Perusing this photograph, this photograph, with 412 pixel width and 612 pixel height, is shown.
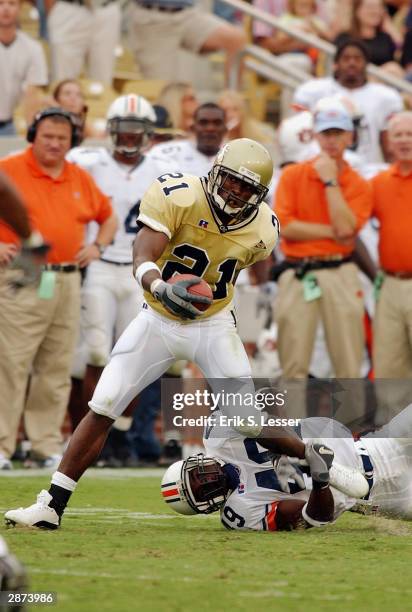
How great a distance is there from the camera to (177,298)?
5488 mm

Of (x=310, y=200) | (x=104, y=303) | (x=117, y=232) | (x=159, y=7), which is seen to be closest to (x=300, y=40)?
(x=159, y=7)

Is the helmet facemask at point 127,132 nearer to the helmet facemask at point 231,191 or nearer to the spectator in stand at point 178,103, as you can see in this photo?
the spectator in stand at point 178,103

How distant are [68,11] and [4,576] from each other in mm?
8561

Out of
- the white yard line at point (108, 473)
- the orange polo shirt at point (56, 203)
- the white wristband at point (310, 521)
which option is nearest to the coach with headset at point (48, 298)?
the orange polo shirt at point (56, 203)

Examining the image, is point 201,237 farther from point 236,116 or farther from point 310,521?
point 236,116

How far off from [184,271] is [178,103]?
5.36 m

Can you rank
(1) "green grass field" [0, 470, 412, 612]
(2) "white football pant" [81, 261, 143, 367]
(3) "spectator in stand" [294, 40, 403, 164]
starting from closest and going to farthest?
1. (1) "green grass field" [0, 470, 412, 612]
2. (2) "white football pant" [81, 261, 143, 367]
3. (3) "spectator in stand" [294, 40, 403, 164]

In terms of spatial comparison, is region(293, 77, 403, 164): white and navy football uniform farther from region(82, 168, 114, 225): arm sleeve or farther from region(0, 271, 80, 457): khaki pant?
region(0, 271, 80, 457): khaki pant

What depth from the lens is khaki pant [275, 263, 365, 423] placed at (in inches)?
363

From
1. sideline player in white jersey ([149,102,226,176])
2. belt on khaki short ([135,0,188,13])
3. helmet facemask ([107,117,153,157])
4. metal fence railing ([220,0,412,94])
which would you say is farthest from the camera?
metal fence railing ([220,0,412,94])

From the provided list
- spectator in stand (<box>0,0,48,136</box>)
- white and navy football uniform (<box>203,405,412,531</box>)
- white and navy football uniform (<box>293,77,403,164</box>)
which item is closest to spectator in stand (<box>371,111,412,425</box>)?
white and navy football uniform (<box>293,77,403,164</box>)

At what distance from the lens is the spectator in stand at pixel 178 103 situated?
36.5 ft

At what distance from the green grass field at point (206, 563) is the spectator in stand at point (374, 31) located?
262 inches

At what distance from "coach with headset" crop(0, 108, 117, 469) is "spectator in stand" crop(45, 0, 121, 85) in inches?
126
